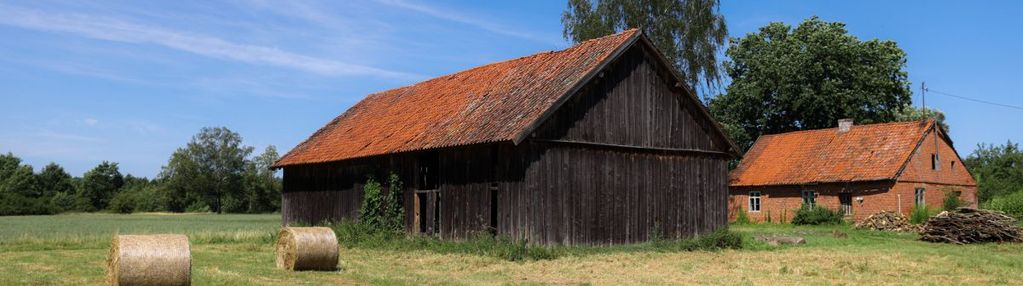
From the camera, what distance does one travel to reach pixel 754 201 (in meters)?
47.1

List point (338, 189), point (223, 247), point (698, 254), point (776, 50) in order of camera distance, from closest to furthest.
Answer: point (698, 254) < point (223, 247) < point (338, 189) < point (776, 50)

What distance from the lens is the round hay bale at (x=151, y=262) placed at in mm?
14414

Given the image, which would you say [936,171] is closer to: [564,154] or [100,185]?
[564,154]

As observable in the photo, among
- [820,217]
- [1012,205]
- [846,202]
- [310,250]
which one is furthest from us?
[846,202]

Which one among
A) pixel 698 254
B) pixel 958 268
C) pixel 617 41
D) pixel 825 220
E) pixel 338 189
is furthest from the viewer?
pixel 825 220

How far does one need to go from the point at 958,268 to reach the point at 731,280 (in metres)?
5.91

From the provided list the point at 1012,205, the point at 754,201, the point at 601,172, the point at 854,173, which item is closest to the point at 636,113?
the point at 601,172

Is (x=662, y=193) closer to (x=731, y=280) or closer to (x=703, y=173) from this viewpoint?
(x=703, y=173)

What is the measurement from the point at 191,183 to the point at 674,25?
75945mm

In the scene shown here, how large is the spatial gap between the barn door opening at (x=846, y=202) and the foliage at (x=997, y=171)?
11.7m

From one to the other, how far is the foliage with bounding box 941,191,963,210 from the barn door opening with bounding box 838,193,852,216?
13.5 feet

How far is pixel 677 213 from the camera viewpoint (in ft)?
88.8

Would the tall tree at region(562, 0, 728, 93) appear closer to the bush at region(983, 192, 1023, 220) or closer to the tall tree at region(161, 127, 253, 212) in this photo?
the bush at region(983, 192, 1023, 220)

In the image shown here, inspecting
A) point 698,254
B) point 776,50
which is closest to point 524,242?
point 698,254
